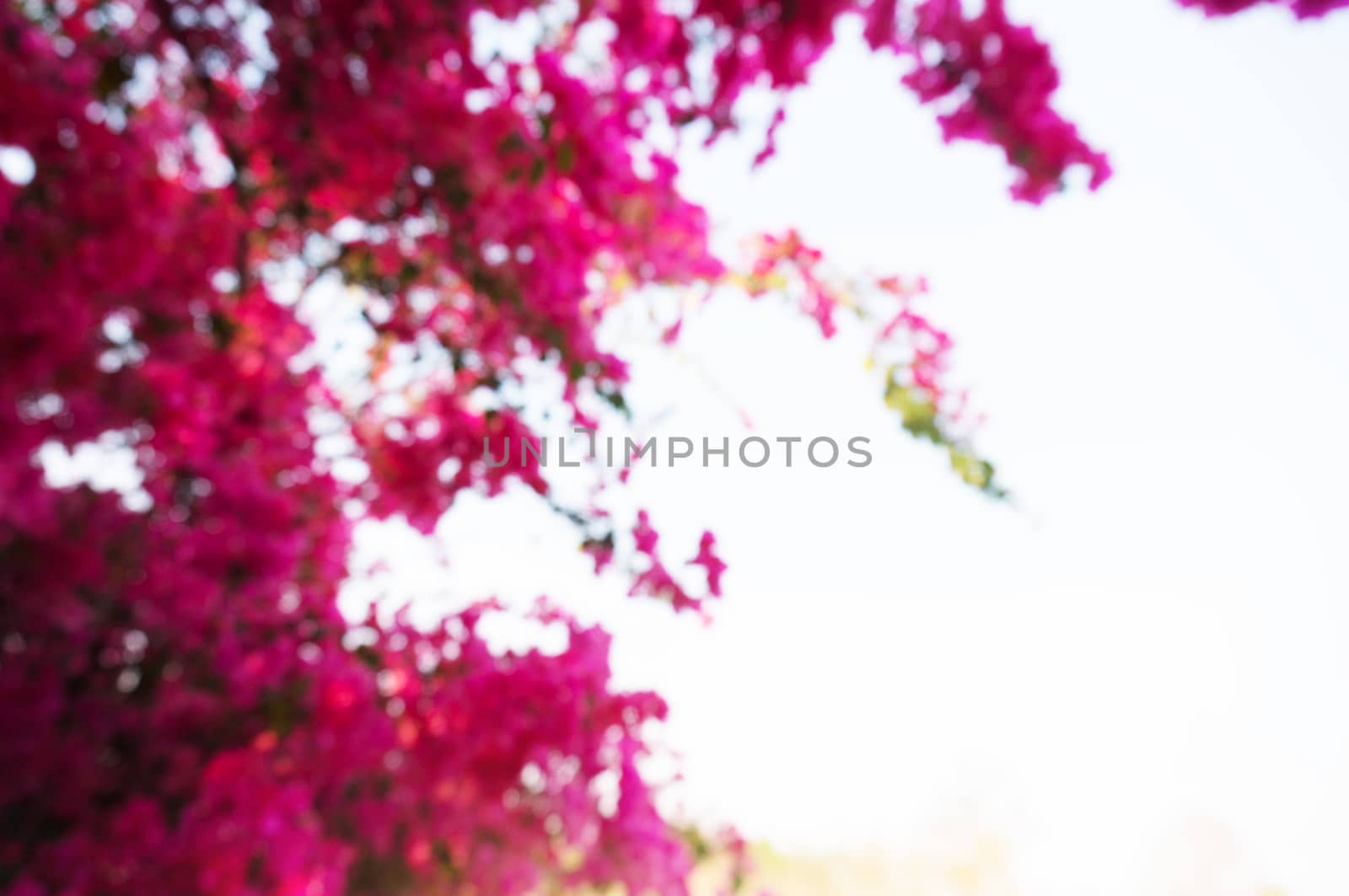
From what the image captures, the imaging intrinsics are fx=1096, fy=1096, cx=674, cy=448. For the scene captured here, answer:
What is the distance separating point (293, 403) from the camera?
6.13 ft

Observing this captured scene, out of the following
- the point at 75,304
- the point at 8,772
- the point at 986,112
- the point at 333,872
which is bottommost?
the point at 333,872

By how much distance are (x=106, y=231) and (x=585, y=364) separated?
0.69 metres

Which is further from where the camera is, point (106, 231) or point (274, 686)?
point (274, 686)

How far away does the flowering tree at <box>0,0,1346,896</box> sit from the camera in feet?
4.34

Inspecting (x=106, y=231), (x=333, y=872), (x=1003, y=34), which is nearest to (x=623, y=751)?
(x=333, y=872)

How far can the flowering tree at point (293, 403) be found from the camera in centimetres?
132

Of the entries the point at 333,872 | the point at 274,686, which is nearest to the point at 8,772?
the point at 274,686

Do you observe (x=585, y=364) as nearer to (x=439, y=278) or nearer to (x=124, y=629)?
(x=439, y=278)

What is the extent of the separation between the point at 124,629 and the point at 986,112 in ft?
4.57

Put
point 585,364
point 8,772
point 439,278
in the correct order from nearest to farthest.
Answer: point 8,772, point 585,364, point 439,278

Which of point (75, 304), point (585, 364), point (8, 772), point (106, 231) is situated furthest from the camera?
point (585, 364)

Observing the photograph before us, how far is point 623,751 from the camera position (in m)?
1.61

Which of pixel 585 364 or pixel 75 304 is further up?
pixel 585 364

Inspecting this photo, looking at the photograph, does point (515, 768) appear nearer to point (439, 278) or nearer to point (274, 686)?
point (274, 686)
